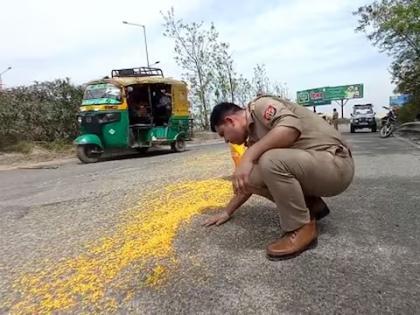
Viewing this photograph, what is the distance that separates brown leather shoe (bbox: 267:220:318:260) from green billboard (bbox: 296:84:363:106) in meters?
74.0

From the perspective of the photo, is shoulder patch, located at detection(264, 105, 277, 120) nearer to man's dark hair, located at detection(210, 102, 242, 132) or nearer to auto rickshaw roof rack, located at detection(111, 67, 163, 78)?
man's dark hair, located at detection(210, 102, 242, 132)

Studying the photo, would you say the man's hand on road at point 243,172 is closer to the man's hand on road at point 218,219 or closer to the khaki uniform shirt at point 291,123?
the khaki uniform shirt at point 291,123

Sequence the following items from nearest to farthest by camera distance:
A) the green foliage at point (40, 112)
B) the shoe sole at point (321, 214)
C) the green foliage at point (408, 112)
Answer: the shoe sole at point (321, 214) < the green foliage at point (40, 112) < the green foliage at point (408, 112)

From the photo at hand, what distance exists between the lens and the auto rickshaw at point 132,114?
1620cm

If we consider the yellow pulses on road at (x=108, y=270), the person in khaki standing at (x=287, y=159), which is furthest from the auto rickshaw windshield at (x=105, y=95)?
the person in khaki standing at (x=287, y=159)

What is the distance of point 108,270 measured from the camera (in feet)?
12.9

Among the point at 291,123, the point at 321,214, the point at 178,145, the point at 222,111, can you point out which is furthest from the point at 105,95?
the point at 291,123

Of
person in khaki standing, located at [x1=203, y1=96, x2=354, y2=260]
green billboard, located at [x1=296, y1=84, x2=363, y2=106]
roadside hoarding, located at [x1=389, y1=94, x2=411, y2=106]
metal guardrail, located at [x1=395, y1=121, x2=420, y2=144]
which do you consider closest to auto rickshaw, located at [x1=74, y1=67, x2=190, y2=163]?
metal guardrail, located at [x1=395, y1=121, x2=420, y2=144]

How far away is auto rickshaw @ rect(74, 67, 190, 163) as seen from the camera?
53.2 ft

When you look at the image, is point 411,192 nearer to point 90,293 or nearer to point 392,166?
point 392,166

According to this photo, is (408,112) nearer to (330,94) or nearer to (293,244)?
(293,244)

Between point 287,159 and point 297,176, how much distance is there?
148mm

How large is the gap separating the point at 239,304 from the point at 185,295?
376 millimetres

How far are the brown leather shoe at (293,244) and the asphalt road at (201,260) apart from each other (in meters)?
0.06
